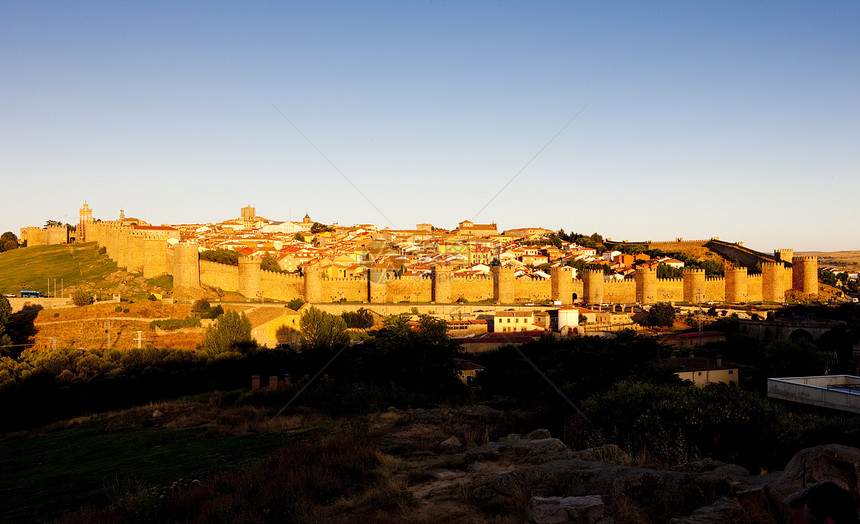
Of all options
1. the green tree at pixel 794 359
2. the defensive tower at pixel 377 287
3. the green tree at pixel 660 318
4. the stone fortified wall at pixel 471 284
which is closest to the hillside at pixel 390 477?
the green tree at pixel 794 359

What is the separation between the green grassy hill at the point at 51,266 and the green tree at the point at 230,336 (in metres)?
20.4

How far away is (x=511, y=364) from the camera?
14.5 metres

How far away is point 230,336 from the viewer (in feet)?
63.3

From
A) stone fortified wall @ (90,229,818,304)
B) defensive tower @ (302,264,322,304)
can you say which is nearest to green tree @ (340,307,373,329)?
defensive tower @ (302,264,322,304)

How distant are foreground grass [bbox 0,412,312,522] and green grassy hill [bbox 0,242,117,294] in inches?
1220

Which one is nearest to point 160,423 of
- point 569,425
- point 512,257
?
point 569,425

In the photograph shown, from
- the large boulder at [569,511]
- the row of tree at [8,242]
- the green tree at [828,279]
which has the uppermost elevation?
the row of tree at [8,242]

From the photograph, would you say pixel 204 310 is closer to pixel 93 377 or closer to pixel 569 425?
pixel 93 377

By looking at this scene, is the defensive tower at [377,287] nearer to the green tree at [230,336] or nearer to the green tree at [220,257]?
the green tree at [220,257]

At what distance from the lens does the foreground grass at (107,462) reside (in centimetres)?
534

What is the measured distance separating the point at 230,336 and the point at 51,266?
1137 inches

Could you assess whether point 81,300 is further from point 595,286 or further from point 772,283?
point 772,283

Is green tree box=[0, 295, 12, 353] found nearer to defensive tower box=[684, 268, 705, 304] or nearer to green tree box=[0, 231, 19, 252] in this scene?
defensive tower box=[684, 268, 705, 304]

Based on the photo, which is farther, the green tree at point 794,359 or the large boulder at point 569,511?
the green tree at point 794,359
